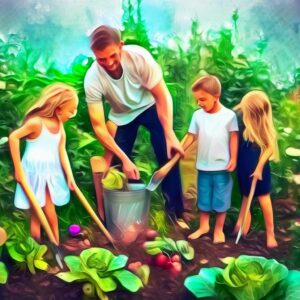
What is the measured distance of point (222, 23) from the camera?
208 cm

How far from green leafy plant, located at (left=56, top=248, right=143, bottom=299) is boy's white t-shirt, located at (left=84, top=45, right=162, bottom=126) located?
0.46 meters

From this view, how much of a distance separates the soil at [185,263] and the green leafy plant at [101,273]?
29 millimetres

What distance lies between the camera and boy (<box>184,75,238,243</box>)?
2.07 m

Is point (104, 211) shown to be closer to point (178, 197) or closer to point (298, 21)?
point (178, 197)

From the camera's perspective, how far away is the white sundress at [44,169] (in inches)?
81.7

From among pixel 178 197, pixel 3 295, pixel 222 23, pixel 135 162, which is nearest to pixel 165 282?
pixel 178 197

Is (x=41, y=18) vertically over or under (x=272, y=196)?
over

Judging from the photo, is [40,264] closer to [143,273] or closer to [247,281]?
[143,273]

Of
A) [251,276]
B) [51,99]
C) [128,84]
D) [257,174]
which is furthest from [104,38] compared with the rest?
[251,276]

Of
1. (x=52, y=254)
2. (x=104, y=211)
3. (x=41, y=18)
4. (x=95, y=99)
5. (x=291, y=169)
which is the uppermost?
(x=41, y=18)

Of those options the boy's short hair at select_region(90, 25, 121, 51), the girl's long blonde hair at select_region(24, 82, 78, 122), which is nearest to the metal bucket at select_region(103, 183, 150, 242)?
the girl's long blonde hair at select_region(24, 82, 78, 122)

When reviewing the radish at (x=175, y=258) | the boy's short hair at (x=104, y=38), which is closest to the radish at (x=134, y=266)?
the radish at (x=175, y=258)

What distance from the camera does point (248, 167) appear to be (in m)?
2.08

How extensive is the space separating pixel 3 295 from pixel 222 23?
1205mm
